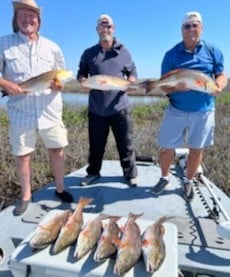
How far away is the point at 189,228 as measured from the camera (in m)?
3.45

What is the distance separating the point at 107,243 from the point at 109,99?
2.40 metres

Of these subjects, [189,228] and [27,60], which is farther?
[27,60]

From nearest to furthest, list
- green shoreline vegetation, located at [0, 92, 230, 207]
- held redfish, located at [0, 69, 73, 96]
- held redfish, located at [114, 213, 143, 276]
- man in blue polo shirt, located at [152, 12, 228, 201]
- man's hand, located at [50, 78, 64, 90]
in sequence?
1. held redfish, located at [114, 213, 143, 276]
2. held redfish, located at [0, 69, 73, 96]
3. man's hand, located at [50, 78, 64, 90]
4. man in blue polo shirt, located at [152, 12, 228, 201]
5. green shoreline vegetation, located at [0, 92, 230, 207]

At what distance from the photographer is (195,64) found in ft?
13.4

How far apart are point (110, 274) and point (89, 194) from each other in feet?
7.17

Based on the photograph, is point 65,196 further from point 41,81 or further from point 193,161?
point 193,161

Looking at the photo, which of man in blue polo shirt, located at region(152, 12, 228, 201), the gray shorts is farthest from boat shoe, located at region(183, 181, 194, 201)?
the gray shorts

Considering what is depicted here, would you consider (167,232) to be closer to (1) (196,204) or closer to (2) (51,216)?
(2) (51,216)

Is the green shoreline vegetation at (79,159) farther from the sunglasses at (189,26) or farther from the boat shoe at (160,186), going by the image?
the sunglasses at (189,26)

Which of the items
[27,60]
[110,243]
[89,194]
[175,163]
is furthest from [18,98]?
[175,163]

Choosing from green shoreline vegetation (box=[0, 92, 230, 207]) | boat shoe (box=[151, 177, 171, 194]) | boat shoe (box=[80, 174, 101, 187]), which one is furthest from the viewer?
green shoreline vegetation (box=[0, 92, 230, 207])

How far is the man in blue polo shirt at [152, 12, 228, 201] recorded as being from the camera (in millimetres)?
4031

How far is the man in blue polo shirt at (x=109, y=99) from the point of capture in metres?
4.52

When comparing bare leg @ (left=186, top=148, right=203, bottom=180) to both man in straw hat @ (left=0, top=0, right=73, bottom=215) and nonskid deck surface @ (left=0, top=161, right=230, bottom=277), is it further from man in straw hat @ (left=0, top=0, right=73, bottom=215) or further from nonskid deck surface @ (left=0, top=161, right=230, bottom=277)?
man in straw hat @ (left=0, top=0, right=73, bottom=215)
